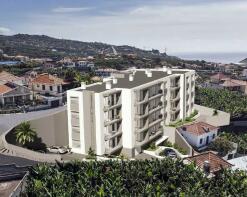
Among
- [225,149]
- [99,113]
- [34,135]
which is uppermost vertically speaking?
[99,113]

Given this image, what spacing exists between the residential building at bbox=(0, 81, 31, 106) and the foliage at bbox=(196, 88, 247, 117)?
52306 millimetres

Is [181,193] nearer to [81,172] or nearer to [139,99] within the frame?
[81,172]

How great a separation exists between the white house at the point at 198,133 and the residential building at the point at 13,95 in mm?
49200

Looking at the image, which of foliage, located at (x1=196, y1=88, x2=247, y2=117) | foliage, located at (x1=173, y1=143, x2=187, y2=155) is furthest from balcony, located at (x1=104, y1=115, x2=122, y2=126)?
foliage, located at (x1=196, y1=88, x2=247, y2=117)

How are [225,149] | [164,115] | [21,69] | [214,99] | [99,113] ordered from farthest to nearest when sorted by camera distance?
[21,69]
[214,99]
[164,115]
[225,149]
[99,113]

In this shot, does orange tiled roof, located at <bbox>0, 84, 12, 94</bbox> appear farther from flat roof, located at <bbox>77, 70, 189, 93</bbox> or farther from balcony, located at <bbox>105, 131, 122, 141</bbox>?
balcony, located at <bbox>105, 131, 122, 141</bbox>

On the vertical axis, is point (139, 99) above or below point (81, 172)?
above

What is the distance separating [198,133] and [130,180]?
2885 cm

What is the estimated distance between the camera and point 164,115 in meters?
81.9

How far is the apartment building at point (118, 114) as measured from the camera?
213 ft

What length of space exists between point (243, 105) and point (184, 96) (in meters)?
28.9

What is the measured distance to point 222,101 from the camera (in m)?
112

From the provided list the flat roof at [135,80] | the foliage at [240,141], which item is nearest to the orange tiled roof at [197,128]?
the foliage at [240,141]

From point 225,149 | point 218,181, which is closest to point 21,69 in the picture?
point 225,149
